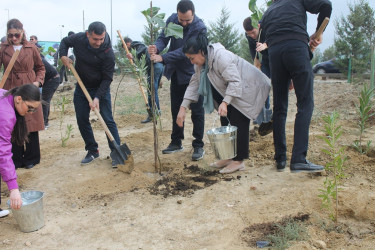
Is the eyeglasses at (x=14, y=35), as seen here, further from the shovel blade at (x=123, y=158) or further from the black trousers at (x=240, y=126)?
the black trousers at (x=240, y=126)

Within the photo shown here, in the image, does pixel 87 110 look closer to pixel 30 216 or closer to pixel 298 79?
pixel 30 216

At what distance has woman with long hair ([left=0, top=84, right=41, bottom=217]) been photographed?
8.36 ft

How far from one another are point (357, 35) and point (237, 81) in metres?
12.1

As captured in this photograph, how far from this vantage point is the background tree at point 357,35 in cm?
1333

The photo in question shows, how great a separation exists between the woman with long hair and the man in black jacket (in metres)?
1.17

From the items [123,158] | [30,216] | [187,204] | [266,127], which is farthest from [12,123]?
[266,127]

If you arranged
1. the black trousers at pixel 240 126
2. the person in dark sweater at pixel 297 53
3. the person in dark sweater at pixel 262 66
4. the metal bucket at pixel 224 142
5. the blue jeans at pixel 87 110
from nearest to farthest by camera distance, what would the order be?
the person in dark sweater at pixel 297 53 < the metal bucket at pixel 224 142 < the black trousers at pixel 240 126 < the person in dark sweater at pixel 262 66 < the blue jeans at pixel 87 110

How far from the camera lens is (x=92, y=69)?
13.7ft

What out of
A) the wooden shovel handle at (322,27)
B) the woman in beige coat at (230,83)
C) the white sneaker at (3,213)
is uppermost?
the wooden shovel handle at (322,27)

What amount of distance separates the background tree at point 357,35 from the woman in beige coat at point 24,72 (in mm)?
11883

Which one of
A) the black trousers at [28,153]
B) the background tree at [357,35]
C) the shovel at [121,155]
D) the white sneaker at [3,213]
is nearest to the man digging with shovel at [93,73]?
the shovel at [121,155]

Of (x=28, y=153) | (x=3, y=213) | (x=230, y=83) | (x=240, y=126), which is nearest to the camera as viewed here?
(x=3, y=213)

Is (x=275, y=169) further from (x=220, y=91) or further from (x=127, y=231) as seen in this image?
(x=127, y=231)

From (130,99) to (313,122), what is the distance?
4.86 metres
